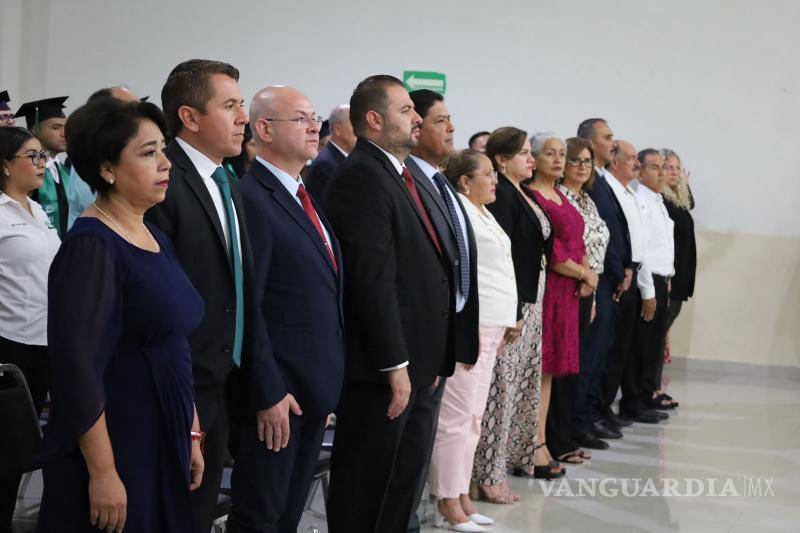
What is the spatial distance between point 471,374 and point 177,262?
2.10 m

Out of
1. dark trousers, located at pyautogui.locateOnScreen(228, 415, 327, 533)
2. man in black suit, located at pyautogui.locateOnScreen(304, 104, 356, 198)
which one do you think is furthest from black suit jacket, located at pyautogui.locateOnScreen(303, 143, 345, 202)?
dark trousers, located at pyautogui.locateOnScreen(228, 415, 327, 533)

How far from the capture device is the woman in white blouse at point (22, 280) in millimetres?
3658

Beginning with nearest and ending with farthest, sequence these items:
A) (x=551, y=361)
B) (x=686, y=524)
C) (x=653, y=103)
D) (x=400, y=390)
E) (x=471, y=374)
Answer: (x=400, y=390) → (x=471, y=374) → (x=686, y=524) → (x=551, y=361) → (x=653, y=103)

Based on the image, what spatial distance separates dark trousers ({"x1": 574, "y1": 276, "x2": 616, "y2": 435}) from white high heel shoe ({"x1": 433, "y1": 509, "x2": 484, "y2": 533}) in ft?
6.19

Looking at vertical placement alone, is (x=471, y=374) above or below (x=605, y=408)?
above

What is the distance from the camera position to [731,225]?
9.72 metres

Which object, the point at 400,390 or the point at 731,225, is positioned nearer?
the point at 400,390

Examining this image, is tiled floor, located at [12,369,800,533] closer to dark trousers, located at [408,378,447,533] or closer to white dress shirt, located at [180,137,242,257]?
dark trousers, located at [408,378,447,533]

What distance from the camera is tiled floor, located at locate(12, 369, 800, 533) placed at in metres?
4.78

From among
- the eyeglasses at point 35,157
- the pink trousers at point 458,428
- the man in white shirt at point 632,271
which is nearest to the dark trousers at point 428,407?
the pink trousers at point 458,428

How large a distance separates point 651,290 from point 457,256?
3570 millimetres

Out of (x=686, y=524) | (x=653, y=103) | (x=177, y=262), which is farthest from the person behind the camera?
(x=653, y=103)

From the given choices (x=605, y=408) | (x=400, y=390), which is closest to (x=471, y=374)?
(x=400, y=390)

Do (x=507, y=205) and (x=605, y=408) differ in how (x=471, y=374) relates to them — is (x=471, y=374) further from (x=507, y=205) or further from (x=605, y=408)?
(x=605, y=408)
